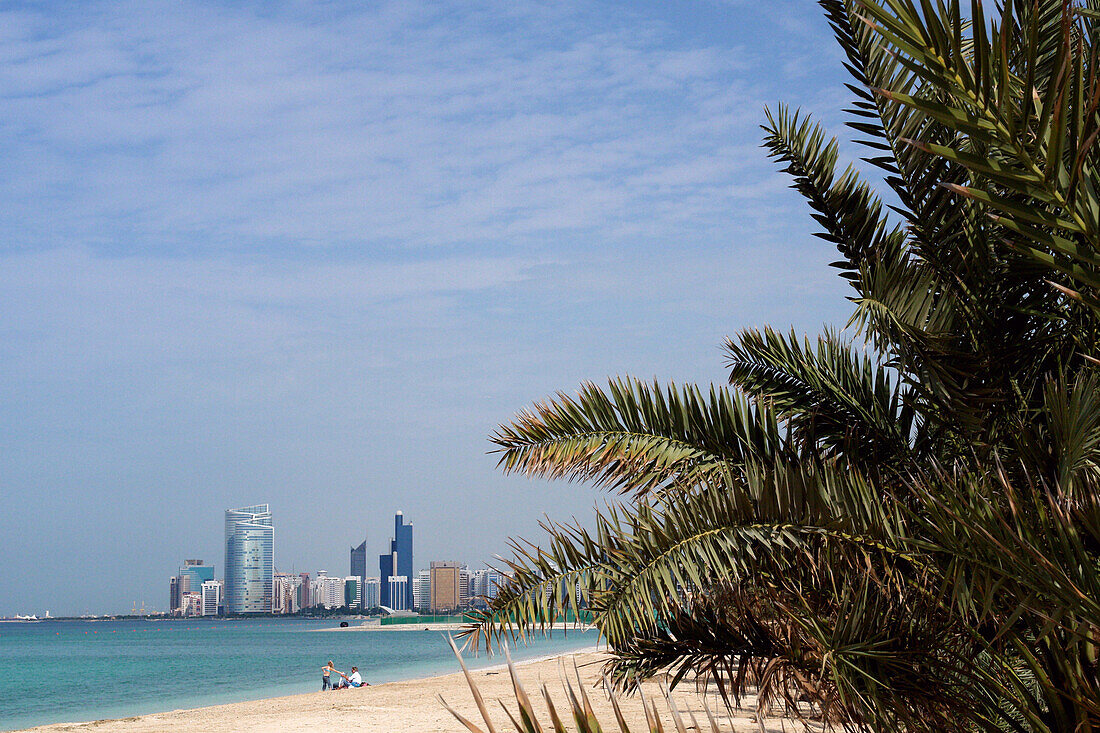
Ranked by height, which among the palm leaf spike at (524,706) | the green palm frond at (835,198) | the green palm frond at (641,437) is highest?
the green palm frond at (835,198)

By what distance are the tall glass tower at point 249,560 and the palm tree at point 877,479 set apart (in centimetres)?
19568

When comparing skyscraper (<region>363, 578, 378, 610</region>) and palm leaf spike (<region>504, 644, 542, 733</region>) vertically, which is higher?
palm leaf spike (<region>504, 644, 542, 733</region>)

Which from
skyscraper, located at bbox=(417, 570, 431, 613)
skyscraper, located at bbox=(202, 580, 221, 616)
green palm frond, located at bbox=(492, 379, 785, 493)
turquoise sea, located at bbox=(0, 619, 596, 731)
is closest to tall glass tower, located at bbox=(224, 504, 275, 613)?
skyscraper, located at bbox=(202, 580, 221, 616)

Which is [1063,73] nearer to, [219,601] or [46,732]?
[46,732]

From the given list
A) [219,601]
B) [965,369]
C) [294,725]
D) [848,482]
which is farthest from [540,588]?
[219,601]

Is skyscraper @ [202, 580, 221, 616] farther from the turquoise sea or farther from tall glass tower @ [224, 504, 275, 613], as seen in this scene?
the turquoise sea

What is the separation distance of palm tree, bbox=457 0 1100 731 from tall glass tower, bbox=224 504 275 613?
196m

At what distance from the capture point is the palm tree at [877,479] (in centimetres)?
334

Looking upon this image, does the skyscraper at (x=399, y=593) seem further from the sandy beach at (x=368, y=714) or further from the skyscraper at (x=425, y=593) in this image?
the sandy beach at (x=368, y=714)

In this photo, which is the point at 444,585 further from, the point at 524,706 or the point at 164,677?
the point at 524,706

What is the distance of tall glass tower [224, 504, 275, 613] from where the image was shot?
621 feet

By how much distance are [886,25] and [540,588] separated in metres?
3.25

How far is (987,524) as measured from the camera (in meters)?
2.67

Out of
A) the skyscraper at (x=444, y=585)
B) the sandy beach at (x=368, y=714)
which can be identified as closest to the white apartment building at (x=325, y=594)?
the skyscraper at (x=444, y=585)
